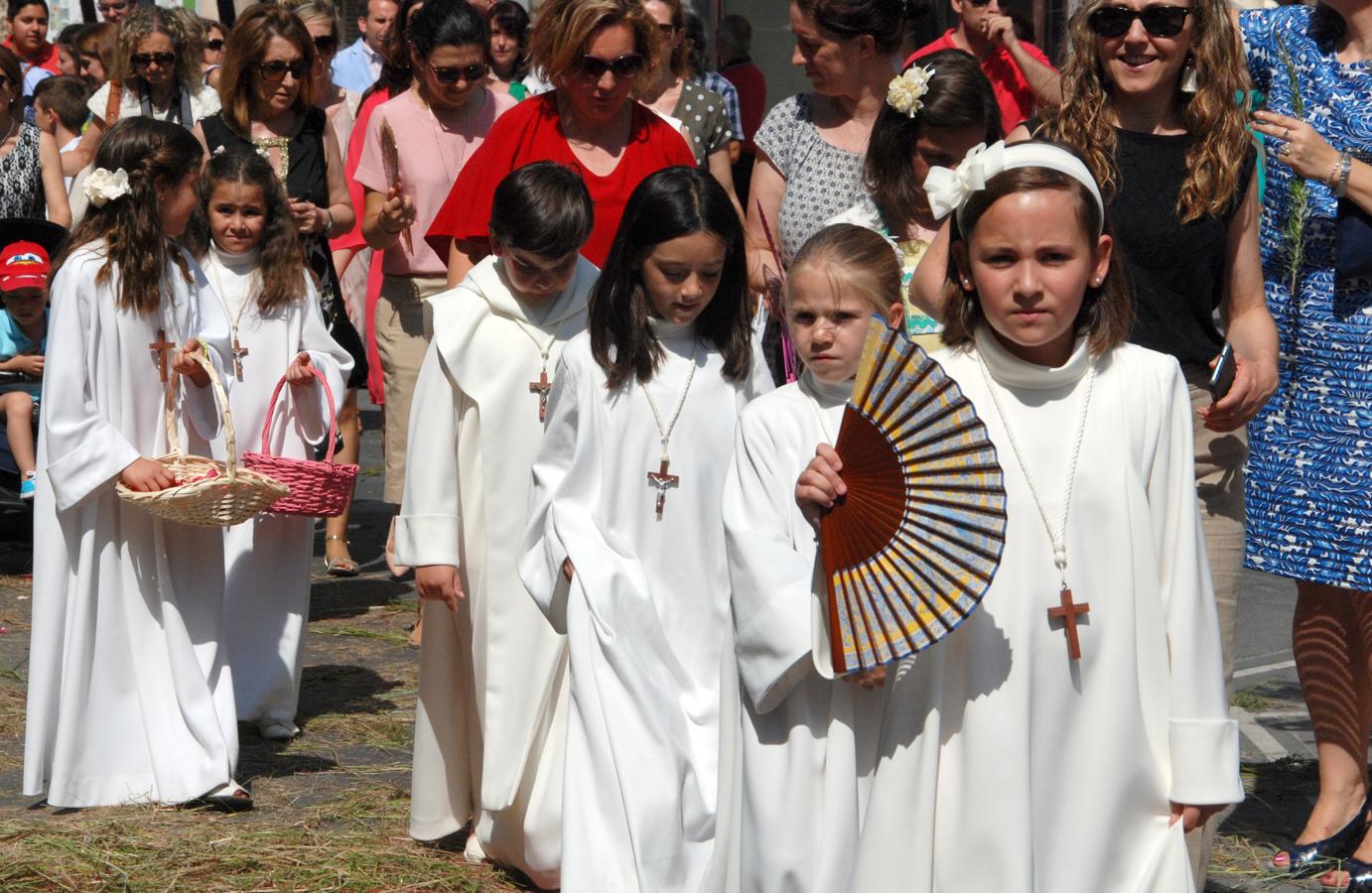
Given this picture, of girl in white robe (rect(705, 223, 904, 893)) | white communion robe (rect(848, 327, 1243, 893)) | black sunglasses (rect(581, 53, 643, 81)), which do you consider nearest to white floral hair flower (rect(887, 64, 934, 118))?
black sunglasses (rect(581, 53, 643, 81))

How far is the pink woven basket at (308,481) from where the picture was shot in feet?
20.5

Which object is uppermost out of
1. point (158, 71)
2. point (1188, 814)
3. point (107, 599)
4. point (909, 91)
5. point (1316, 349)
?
point (158, 71)

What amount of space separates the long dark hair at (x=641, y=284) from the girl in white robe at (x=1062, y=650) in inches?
49.0

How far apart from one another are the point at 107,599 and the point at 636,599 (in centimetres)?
210

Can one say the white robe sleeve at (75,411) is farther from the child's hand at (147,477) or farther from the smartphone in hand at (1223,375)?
the smartphone in hand at (1223,375)

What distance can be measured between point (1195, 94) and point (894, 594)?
1.82m

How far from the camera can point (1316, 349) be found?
5.51 meters

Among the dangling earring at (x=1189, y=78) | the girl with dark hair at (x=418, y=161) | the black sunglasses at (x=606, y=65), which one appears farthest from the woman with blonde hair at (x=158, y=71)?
the dangling earring at (x=1189, y=78)

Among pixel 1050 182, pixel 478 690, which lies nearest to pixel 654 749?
pixel 478 690

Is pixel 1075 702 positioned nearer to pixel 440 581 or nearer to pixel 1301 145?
pixel 1301 145

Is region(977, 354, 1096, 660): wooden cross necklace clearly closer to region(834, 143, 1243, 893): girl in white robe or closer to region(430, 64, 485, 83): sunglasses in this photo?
region(834, 143, 1243, 893): girl in white robe

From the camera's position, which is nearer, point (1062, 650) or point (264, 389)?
point (1062, 650)

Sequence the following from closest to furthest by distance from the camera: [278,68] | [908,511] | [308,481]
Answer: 1. [908,511]
2. [308,481]
3. [278,68]

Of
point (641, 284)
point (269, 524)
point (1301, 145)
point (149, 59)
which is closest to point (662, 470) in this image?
point (641, 284)
